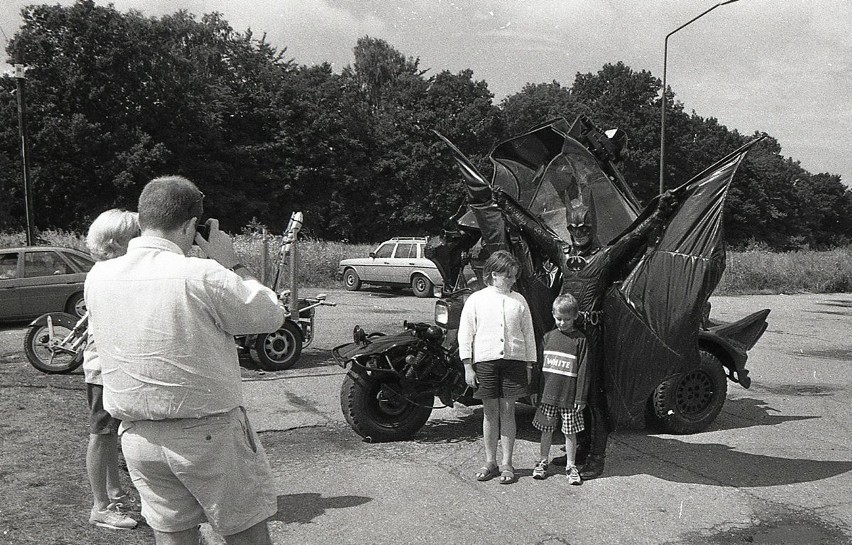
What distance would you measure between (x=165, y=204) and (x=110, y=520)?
8.14 feet

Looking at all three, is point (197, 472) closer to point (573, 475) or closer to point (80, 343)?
point (573, 475)

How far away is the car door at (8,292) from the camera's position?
1368 cm

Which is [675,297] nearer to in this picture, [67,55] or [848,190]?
[67,55]

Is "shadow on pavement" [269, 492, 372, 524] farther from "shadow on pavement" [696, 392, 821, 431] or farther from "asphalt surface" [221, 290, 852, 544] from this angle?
"shadow on pavement" [696, 392, 821, 431]

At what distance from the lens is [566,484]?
5457 mm

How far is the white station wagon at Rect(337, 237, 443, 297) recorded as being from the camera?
22219 millimetres

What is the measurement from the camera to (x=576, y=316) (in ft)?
18.8

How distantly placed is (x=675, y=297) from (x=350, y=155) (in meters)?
50.9

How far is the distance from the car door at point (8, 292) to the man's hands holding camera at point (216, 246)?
12591mm

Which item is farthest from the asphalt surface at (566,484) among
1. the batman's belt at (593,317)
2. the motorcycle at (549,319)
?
the batman's belt at (593,317)

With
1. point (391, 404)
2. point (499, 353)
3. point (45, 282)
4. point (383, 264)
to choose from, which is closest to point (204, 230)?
point (499, 353)

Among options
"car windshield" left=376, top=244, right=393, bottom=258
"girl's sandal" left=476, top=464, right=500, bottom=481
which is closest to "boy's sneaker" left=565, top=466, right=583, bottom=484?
"girl's sandal" left=476, top=464, right=500, bottom=481

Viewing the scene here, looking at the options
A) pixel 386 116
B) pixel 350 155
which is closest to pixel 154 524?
pixel 350 155

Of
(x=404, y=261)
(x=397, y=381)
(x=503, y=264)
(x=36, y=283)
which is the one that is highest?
(x=503, y=264)
